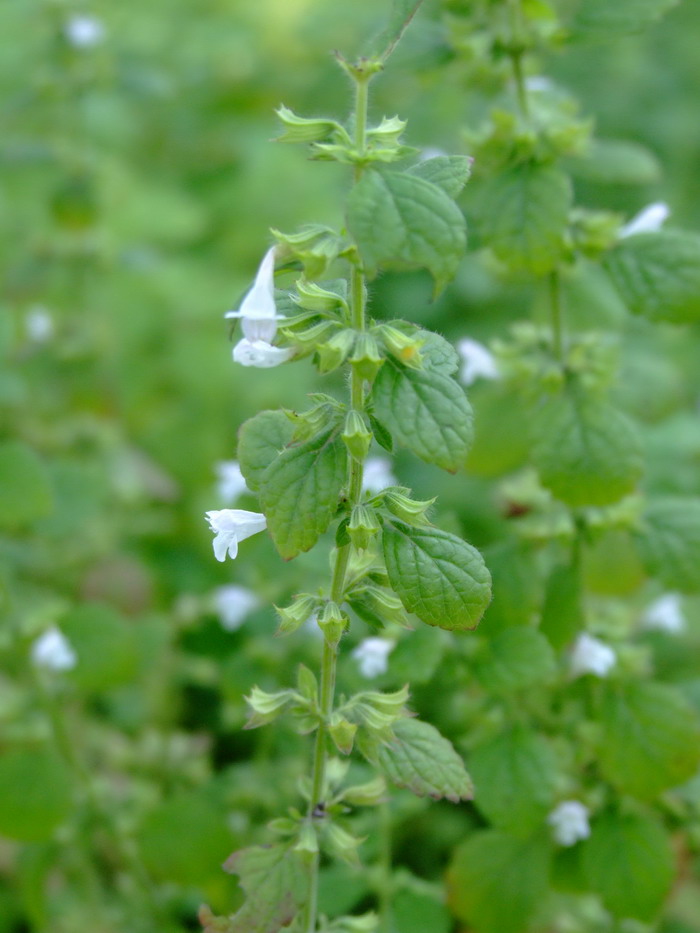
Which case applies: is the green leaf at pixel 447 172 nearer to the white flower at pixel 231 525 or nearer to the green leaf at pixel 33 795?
the white flower at pixel 231 525

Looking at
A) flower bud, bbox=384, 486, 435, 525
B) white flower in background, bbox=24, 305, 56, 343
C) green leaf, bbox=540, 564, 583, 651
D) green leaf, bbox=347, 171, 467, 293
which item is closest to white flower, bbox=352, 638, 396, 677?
green leaf, bbox=540, 564, 583, 651

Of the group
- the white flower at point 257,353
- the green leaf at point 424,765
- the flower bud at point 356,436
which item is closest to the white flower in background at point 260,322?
the white flower at point 257,353

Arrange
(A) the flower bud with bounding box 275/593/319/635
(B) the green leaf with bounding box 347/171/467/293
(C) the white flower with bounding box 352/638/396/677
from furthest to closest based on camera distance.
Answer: (C) the white flower with bounding box 352/638/396/677, (A) the flower bud with bounding box 275/593/319/635, (B) the green leaf with bounding box 347/171/467/293

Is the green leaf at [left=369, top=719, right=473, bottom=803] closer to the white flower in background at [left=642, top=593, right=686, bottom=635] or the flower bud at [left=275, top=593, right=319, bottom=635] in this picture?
A: the flower bud at [left=275, top=593, right=319, bottom=635]

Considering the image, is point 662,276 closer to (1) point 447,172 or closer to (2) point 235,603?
(1) point 447,172

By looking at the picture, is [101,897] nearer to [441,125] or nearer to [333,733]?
[333,733]
